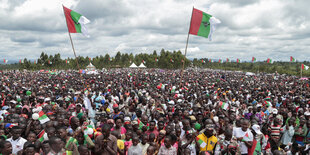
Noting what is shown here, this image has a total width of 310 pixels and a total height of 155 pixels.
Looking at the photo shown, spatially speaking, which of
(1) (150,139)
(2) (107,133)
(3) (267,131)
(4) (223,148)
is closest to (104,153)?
(2) (107,133)

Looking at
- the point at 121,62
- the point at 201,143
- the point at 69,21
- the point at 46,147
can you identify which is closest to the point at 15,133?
the point at 46,147

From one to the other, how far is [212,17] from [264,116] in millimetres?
5131

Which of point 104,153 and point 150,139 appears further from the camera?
point 150,139

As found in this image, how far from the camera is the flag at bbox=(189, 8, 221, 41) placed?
32.5 feet

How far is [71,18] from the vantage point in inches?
384

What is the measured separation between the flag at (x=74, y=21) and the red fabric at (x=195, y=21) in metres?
5.06

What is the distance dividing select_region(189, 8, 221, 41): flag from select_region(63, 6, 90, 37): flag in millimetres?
5144

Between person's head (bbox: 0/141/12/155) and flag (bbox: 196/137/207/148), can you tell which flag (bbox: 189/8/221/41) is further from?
person's head (bbox: 0/141/12/155)

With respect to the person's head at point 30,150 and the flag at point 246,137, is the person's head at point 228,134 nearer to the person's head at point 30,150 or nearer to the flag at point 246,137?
the flag at point 246,137

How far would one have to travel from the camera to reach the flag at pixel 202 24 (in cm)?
991

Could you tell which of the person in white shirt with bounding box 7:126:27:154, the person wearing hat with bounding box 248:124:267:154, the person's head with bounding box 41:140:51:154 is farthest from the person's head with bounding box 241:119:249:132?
the person in white shirt with bounding box 7:126:27:154

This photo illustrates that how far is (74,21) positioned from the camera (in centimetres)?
981

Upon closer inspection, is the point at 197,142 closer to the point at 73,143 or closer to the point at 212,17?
the point at 73,143

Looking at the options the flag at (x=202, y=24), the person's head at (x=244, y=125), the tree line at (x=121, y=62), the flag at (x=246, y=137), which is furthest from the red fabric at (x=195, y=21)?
the tree line at (x=121, y=62)
